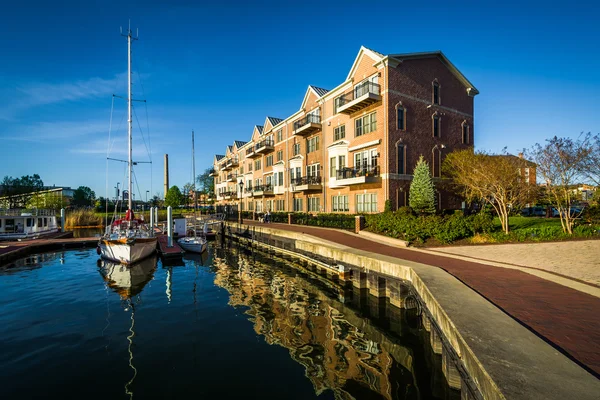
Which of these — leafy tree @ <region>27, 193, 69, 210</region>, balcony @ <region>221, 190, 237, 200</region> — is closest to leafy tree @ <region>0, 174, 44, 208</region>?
leafy tree @ <region>27, 193, 69, 210</region>

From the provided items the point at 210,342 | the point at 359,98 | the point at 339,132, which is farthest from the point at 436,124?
the point at 210,342

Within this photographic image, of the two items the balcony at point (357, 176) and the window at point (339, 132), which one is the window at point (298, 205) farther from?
the window at point (339, 132)

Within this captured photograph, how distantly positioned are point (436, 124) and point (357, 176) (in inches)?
363

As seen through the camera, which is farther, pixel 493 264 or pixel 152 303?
pixel 152 303

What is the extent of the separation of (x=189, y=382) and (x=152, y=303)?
6927 millimetres

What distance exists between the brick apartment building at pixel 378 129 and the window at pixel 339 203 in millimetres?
97

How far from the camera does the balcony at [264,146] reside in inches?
1746

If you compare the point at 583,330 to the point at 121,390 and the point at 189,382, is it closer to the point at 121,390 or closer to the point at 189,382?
the point at 189,382

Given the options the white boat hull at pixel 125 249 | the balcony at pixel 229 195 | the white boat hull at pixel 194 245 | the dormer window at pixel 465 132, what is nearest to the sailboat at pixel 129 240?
the white boat hull at pixel 125 249

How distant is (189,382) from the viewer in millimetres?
6719

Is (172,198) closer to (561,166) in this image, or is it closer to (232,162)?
(232,162)

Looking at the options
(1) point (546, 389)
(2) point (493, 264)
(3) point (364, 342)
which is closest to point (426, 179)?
(2) point (493, 264)

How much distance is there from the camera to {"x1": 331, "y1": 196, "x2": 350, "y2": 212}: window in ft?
94.9

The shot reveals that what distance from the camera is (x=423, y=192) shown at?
2177 cm
